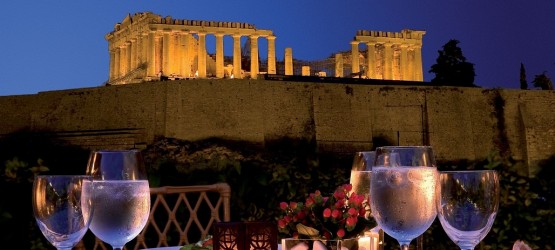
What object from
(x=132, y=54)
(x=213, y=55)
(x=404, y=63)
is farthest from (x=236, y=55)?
(x=404, y=63)

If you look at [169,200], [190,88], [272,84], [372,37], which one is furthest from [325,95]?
[372,37]

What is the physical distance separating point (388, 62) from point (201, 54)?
15.5m

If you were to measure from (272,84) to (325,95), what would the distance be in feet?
3.61

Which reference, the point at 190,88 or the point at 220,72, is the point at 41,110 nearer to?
the point at 190,88

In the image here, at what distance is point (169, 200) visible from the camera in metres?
5.64

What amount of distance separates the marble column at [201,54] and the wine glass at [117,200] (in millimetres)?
55572

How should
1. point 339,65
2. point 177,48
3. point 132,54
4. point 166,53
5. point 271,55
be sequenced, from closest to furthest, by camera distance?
1. point 166,53
2. point 177,48
3. point 132,54
4. point 271,55
5. point 339,65

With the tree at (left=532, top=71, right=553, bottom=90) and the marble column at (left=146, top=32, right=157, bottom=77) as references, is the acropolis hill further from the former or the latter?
the marble column at (left=146, top=32, right=157, bottom=77)

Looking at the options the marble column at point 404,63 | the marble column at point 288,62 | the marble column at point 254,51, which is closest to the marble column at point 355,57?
the marble column at point 404,63

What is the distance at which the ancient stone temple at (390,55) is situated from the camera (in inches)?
2456

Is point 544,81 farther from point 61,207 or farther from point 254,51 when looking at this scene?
point 254,51

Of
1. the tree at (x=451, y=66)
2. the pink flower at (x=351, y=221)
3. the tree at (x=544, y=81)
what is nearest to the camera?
the pink flower at (x=351, y=221)

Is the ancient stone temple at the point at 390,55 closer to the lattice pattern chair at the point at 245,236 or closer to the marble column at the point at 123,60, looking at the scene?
the marble column at the point at 123,60

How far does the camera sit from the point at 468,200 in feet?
5.71
